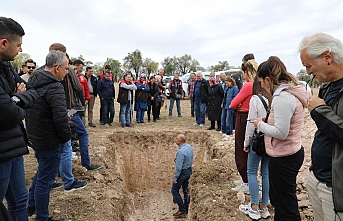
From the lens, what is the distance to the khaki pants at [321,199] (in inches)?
72.9

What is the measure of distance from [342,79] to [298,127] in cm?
82

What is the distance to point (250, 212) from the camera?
11.3 feet

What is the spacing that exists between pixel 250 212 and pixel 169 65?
189ft

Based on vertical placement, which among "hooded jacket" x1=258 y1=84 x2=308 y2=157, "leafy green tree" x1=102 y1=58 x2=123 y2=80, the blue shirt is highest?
"leafy green tree" x1=102 y1=58 x2=123 y2=80

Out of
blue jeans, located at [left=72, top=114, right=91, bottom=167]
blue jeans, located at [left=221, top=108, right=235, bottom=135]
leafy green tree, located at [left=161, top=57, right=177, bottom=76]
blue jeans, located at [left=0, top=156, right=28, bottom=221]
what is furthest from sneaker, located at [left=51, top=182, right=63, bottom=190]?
leafy green tree, located at [left=161, top=57, right=177, bottom=76]

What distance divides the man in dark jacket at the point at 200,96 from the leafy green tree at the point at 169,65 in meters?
49.2

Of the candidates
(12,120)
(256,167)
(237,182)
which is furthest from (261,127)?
(12,120)

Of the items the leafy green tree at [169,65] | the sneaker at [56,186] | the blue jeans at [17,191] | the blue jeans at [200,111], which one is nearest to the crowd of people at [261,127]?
the blue jeans at [17,191]

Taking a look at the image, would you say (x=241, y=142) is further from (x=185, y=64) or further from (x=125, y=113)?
(x=185, y=64)

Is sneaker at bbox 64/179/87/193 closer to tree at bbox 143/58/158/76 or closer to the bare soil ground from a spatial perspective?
the bare soil ground

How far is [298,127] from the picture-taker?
8.34 feet

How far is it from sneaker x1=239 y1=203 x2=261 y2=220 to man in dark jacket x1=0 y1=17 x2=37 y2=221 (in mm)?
2795

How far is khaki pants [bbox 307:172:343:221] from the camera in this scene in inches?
72.9

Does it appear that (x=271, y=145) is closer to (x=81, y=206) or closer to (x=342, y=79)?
(x=342, y=79)
